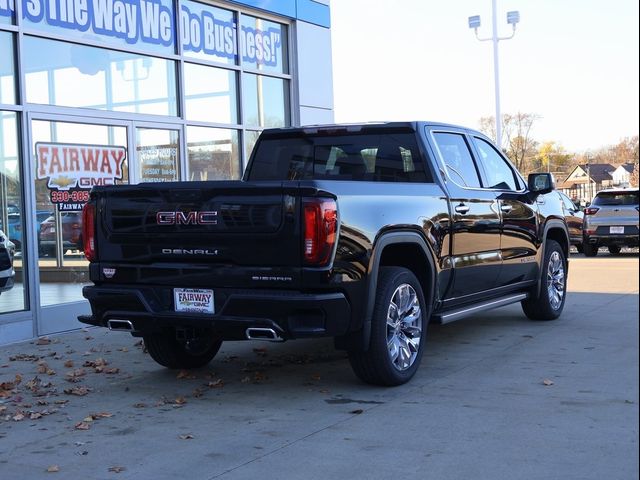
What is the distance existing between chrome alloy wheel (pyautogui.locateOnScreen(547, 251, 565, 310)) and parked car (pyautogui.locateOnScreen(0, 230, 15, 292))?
5.72 meters

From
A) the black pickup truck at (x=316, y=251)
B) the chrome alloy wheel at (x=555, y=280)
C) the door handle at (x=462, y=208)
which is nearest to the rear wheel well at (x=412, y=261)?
the black pickup truck at (x=316, y=251)

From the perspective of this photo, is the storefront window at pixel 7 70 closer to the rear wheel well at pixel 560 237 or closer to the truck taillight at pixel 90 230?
the truck taillight at pixel 90 230

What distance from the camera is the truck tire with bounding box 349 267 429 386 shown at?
5445 millimetres

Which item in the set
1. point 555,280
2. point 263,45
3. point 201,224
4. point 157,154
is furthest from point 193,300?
point 263,45

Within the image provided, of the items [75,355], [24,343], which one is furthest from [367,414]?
[24,343]

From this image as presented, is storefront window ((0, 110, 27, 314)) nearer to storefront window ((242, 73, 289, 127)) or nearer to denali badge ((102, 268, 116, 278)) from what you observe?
denali badge ((102, 268, 116, 278))

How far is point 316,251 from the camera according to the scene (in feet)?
16.3

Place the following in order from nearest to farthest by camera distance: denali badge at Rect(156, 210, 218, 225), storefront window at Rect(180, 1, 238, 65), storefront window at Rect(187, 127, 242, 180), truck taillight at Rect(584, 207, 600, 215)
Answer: denali badge at Rect(156, 210, 218, 225)
storefront window at Rect(180, 1, 238, 65)
storefront window at Rect(187, 127, 242, 180)
truck taillight at Rect(584, 207, 600, 215)

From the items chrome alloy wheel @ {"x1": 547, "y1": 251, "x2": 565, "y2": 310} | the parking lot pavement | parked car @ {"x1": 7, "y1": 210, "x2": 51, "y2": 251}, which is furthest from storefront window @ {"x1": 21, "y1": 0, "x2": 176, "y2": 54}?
chrome alloy wheel @ {"x1": 547, "y1": 251, "x2": 565, "y2": 310}

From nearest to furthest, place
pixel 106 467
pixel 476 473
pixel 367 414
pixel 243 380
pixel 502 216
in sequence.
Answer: pixel 476 473, pixel 106 467, pixel 367 414, pixel 243 380, pixel 502 216

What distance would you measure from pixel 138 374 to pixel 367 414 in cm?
234

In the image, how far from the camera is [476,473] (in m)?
3.87

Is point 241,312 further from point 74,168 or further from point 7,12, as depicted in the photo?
point 7,12

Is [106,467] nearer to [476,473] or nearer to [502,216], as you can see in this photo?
[476,473]
